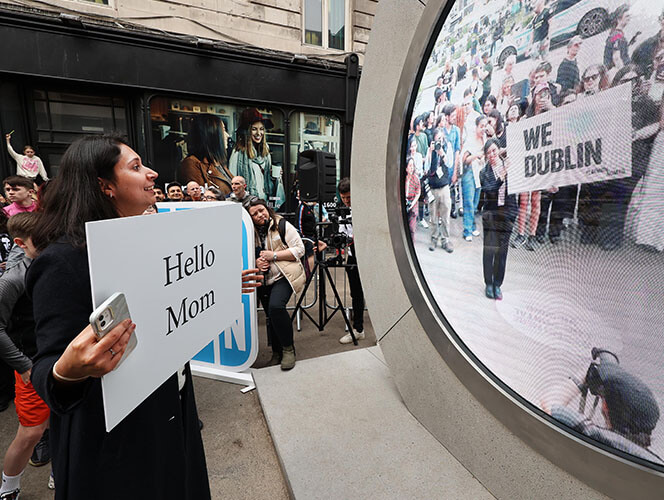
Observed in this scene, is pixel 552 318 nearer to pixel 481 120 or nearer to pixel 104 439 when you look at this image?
pixel 481 120

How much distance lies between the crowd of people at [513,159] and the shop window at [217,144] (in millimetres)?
6595

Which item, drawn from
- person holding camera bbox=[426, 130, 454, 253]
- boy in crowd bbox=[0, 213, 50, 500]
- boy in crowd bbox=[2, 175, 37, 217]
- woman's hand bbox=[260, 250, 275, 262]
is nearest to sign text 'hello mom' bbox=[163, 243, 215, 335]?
boy in crowd bbox=[0, 213, 50, 500]

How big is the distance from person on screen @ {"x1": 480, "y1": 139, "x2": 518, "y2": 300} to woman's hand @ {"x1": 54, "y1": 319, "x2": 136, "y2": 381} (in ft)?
5.03

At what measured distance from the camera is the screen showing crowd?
1.12 meters

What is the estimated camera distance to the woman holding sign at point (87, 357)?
890 millimetres

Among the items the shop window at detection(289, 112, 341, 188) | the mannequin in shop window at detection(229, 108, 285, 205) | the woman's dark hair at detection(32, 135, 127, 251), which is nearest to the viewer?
the woman's dark hair at detection(32, 135, 127, 251)

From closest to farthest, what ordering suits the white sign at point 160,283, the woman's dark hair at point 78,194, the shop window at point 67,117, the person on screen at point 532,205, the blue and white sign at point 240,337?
1. the white sign at point 160,283
2. the woman's dark hair at point 78,194
3. the person on screen at point 532,205
4. the blue and white sign at point 240,337
5. the shop window at point 67,117

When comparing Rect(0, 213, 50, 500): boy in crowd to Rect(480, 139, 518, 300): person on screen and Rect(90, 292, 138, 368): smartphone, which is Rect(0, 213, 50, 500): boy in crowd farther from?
Rect(480, 139, 518, 300): person on screen

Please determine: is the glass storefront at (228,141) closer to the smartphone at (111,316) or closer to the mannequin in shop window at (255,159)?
the mannequin in shop window at (255,159)

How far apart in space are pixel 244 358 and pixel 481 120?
2722 mm

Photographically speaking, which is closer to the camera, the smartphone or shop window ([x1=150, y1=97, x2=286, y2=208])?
the smartphone

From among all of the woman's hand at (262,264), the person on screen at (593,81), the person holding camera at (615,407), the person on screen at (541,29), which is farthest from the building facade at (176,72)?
the person holding camera at (615,407)

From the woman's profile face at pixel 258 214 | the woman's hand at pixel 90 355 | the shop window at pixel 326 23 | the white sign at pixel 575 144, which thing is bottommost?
the woman's hand at pixel 90 355

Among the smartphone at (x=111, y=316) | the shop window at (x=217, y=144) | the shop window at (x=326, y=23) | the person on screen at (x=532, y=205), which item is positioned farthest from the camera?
the shop window at (x=326, y=23)
